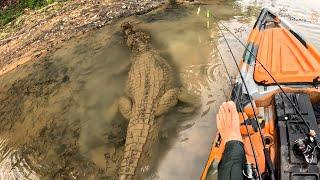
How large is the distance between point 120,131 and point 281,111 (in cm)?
313

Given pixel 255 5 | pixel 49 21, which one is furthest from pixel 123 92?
pixel 255 5

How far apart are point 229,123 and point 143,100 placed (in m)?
3.04

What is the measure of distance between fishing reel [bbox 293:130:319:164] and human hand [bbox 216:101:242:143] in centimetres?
76

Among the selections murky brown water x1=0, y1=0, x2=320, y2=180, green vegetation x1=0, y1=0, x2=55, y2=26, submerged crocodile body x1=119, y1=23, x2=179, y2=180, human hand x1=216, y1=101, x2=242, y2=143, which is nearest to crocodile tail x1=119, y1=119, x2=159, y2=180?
submerged crocodile body x1=119, y1=23, x2=179, y2=180

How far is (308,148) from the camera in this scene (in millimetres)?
4957

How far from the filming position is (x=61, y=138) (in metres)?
7.73

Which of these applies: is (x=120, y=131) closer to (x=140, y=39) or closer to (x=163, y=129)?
(x=163, y=129)

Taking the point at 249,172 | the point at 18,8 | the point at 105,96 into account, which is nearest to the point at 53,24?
the point at 18,8

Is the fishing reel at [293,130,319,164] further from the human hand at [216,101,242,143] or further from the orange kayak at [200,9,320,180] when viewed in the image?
→ the human hand at [216,101,242,143]

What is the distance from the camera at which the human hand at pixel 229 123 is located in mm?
5047

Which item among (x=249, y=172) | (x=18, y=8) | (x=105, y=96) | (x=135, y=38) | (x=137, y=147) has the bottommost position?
(x=137, y=147)

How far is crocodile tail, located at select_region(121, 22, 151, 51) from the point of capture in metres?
9.59

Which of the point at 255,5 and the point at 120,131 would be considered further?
the point at 255,5

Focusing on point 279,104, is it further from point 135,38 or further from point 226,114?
point 135,38
